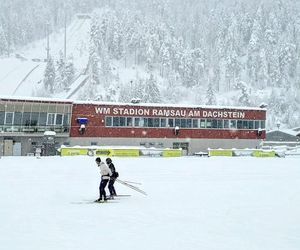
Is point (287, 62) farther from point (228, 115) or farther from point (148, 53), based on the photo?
point (228, 115)

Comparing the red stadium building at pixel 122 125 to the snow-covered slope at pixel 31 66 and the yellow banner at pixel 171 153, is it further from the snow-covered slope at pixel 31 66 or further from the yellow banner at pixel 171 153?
the snow-covered slope at pixel 31 66

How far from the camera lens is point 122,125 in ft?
163

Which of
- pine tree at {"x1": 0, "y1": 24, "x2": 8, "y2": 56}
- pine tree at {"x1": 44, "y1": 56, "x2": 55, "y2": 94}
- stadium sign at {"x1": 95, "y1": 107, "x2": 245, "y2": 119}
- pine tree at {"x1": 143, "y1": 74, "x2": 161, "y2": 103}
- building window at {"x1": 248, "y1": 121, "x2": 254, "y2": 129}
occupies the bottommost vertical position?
building window at {"x1": 248, "y1": 121, "x2": 254, "y2": 129}

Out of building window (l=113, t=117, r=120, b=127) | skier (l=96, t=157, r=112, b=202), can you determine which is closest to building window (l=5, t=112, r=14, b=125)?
building window (l=113, t=117, r=120, b=127)

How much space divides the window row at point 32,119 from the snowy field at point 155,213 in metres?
21.7

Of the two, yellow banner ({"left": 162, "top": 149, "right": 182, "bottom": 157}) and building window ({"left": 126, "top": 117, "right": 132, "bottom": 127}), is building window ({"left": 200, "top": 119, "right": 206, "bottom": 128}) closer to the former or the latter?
building window ({"left": 126, "top": 117, "right": 132, "bottom": 127})

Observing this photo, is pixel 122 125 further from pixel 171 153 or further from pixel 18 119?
pixel 18 119

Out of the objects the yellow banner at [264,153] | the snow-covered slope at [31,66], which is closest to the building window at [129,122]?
the yellow banner at [264,153]

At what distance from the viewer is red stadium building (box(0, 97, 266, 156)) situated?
4656 cm

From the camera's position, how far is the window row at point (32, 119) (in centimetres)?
4616

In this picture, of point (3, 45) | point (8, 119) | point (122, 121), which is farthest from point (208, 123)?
point (3, 45)

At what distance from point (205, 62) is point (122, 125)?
111797mm

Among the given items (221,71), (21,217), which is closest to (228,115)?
(21,217)

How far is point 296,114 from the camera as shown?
121 metres
